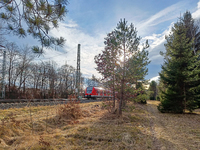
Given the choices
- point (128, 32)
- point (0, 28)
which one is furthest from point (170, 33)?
point (0, 28)

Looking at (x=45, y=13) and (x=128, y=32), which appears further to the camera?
(x=128, y=32)

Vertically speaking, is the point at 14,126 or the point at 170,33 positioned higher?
the point at 170,33

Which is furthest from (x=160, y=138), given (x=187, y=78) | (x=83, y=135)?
(x=187, y=78)

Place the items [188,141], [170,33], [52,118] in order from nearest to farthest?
[188,141], [52,118], [170,33]

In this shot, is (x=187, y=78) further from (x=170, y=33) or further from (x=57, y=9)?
(x=57, y=9)

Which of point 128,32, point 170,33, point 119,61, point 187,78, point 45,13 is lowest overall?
point 187,78

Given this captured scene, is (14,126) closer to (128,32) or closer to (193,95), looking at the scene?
(128,32)

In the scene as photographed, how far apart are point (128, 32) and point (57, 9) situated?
4.30 m

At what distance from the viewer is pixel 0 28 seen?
3.39 m

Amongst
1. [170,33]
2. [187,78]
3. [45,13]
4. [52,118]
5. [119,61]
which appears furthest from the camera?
[170,33]

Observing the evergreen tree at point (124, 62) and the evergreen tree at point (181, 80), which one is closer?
the evergreen tree at point (124, 62)

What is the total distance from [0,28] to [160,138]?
559 cm

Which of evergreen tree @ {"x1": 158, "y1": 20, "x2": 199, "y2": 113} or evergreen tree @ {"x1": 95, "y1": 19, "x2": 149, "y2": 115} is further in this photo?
evergreen tree @ {"x1": 158, "y1": 20, "x2": 199, "y2": 113}

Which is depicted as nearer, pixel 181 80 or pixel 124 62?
pixel 124 62
